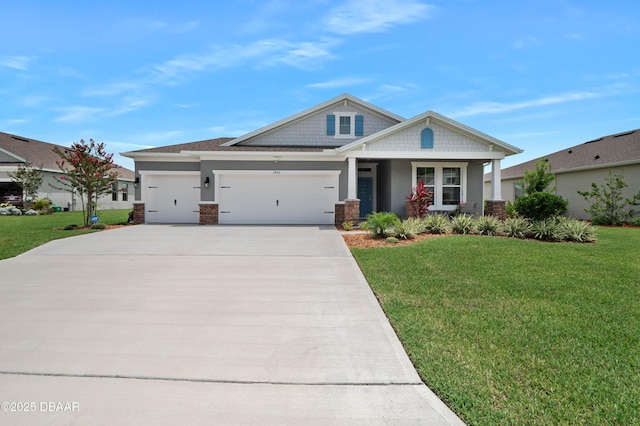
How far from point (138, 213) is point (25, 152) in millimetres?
18669

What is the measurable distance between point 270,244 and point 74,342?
6.26m

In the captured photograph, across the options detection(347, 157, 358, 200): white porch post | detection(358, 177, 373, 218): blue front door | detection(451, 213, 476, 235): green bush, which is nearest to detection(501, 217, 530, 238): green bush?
detection(451, 213, 476, 235): green bush

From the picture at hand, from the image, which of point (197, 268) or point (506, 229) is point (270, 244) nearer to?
point (197, 268)

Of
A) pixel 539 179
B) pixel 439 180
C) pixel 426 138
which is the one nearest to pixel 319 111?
pixel 426 138

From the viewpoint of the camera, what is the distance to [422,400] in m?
2.90

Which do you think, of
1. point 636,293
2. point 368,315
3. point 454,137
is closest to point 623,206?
point 454,137

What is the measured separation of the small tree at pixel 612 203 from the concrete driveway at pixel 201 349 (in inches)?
650

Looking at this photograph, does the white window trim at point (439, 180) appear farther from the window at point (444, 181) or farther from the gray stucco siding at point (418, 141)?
the gray stucco siding at point (418, 141)

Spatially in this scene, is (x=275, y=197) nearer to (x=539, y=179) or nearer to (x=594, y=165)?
(x=539, y=179)

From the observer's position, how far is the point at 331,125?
1775 centimetres

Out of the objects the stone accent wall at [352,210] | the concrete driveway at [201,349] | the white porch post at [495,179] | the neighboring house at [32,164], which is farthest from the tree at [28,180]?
the white porch post at [495,179]

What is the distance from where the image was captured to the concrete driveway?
2.77 metres

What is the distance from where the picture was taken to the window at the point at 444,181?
15.8m

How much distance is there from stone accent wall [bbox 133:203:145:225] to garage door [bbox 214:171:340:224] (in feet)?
12.0
